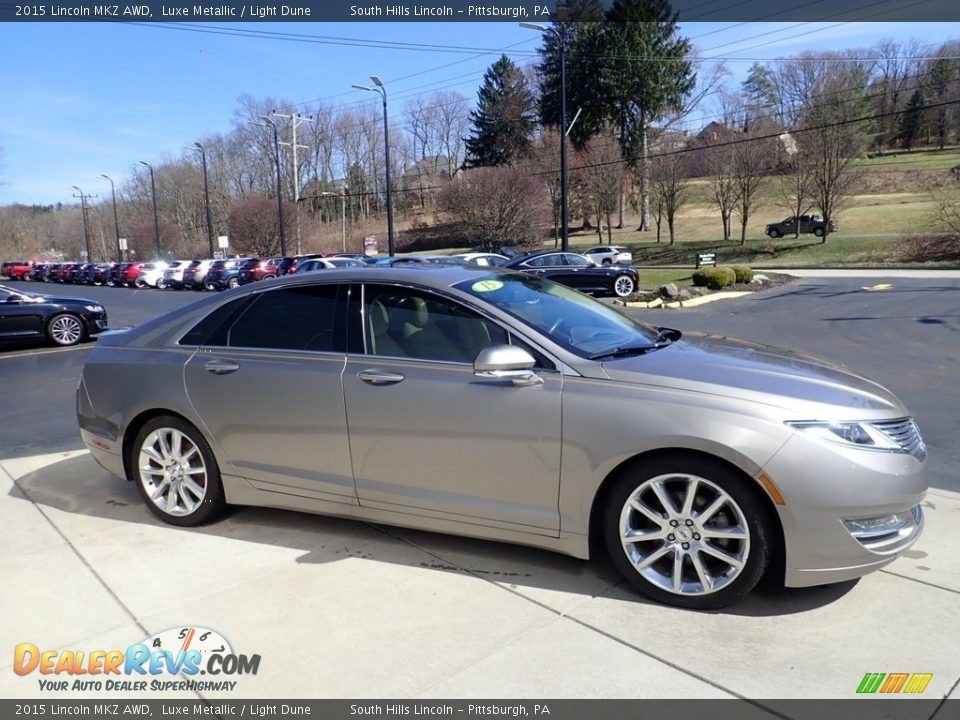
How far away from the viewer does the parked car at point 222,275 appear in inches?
1481

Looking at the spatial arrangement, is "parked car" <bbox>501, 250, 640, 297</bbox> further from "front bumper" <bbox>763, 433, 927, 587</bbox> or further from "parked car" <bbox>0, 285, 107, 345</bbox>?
"front bumper" <bbox>763, 433, 927, 587</bbox>

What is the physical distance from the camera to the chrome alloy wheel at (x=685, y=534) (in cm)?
312

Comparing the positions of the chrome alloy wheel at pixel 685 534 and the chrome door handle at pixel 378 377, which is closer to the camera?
the chrome alloy wheel at pixel 685 534

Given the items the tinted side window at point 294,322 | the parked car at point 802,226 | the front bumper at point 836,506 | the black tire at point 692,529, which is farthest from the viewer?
the parked car at point 802,226

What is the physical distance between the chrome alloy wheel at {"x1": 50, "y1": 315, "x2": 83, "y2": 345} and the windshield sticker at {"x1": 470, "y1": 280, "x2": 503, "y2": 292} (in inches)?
493

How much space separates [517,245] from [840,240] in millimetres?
20543

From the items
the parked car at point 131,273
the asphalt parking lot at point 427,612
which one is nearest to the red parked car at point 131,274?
the parked car at point 131,273

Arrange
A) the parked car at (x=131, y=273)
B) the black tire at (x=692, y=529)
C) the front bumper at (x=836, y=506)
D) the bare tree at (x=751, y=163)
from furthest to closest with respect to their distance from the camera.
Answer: the parked car at (x=131, y=273) < the bare tree at (x=751, y=163) < the black tire at (x=692, y=529) < the front bumper at (x=836, y=506)

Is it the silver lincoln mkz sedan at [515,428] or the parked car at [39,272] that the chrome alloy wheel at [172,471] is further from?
the parked car at [39,272]

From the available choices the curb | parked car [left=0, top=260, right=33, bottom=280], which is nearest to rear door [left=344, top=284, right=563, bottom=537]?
the curb

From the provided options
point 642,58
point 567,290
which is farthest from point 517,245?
point 567,290

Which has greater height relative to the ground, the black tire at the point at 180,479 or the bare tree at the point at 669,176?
the bare tree at the point at 669,176

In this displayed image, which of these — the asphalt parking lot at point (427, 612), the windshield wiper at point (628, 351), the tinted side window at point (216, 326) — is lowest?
the asphalt parking lot at point (427, 612)

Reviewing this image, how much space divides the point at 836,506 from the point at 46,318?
47.0 ft
